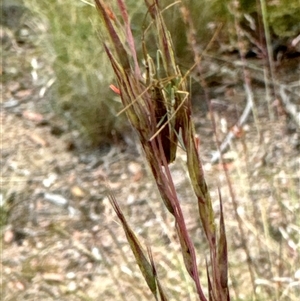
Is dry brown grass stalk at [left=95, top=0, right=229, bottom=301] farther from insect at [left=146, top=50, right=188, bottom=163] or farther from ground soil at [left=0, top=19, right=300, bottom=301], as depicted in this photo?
ground soil at [left=0, top=19, right=300, bottom=301]

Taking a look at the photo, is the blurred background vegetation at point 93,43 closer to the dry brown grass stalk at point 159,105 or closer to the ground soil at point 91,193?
the ground soil at point 91,193

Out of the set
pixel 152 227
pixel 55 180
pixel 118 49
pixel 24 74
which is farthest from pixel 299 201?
pixel 24 74

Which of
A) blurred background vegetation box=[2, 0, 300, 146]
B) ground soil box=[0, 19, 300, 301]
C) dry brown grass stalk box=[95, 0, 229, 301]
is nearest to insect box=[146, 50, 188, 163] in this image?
dry brown grass stalk box=[95, 0, 229, 301]

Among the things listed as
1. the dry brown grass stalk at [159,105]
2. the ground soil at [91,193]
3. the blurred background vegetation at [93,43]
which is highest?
the dry brown grass stalk at [159,105]

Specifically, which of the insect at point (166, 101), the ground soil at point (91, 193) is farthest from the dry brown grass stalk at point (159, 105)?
the ground soil at point (91, 193)

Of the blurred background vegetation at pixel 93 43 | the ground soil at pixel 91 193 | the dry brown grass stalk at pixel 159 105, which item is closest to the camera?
the dry brown grass stalk at pixel 159 105

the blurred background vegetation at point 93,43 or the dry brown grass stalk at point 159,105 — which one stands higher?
the dry brown grass stalk at point 159,105

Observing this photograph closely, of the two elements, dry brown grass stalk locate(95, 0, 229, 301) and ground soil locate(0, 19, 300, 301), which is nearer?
dry brown grass stalk locate(95, 0, 229, 301)

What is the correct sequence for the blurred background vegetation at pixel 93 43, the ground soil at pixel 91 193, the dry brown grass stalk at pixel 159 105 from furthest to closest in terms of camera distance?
the blurred background vegetation at pixel 93 43 → the ground soil at pixel 91 193 → the dry brown grass stalk at pixel 159 105
